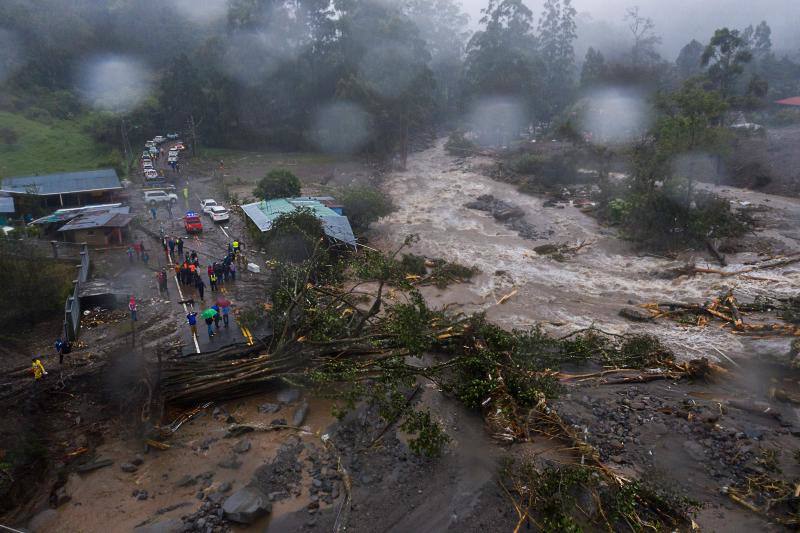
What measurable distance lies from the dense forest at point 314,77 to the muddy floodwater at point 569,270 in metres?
11.9

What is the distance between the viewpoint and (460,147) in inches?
1656

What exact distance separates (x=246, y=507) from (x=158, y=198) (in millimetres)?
21911

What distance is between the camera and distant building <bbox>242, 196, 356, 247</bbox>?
60.5 feet

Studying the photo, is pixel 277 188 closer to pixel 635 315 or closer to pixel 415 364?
pixel 415 364

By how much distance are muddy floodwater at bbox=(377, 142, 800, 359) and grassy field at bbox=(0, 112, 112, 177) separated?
837 inches

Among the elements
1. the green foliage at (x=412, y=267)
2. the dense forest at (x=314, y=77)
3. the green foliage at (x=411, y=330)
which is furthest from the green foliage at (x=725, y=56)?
the green foliage at (x=411, y=330)

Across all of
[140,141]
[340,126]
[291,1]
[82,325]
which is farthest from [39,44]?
[82,325]

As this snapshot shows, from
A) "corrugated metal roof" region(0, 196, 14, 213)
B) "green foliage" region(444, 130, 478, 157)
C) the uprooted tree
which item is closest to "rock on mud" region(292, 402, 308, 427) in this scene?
the uprooted tree

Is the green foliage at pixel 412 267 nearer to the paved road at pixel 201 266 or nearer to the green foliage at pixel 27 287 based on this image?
the paved road at pixel 201 266

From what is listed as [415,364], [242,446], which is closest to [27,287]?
[242,446]

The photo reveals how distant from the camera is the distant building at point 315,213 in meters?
18.5

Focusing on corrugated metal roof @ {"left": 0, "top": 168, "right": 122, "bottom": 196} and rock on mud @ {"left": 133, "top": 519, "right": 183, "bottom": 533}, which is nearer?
rock on mud @ {"left": 133, "top": 519, "right": 183, "bottom": 533}

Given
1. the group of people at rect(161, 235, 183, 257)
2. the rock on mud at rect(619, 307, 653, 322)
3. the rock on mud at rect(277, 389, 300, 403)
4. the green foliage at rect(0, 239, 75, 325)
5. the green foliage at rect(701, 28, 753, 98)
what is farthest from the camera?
the green foliage at rect(701, 28, 753, 98)

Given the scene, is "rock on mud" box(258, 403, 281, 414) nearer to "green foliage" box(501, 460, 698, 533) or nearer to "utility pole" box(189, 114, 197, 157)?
"green foliage" box(501, 460, 698, 533)
